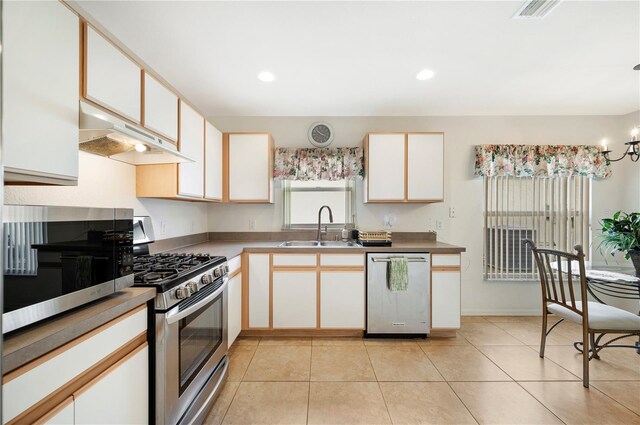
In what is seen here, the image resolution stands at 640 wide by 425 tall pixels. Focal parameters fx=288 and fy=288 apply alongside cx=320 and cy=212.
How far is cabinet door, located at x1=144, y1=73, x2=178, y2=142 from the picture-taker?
1.82m

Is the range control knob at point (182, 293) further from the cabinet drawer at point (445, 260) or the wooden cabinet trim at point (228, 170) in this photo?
the cabinet drawer at point (445, 260)

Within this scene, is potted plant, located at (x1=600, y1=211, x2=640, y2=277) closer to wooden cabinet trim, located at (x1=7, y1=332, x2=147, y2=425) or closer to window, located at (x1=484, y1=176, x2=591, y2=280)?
window, located at (x1=484, y1=176, x2=591, y2=280)

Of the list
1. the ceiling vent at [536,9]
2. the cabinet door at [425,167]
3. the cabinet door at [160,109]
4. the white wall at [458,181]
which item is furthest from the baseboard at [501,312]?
the cabinet door at [160,109]

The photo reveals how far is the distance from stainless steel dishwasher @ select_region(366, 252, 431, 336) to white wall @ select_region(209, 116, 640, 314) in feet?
2.54

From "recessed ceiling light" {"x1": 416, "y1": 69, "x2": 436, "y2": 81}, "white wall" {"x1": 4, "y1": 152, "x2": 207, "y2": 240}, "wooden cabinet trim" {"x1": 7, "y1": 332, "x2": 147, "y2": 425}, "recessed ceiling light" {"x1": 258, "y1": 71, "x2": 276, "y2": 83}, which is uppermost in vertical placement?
"recessed ceiling light" {"x1": 416, "y1": 69, "x2": 436, "y2": 81}

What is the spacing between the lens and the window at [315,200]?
3547mm

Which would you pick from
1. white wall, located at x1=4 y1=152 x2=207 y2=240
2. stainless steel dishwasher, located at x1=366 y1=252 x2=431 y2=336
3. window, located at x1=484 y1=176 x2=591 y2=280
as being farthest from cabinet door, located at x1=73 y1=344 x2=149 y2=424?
window, located at x1=484 y1=176 x2=591 y2=280

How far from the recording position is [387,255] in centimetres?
281

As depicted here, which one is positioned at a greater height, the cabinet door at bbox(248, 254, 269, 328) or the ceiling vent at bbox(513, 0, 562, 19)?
the ceiling vent at bbox(513, 0, 562, 19)

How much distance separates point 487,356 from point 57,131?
3.27 meters

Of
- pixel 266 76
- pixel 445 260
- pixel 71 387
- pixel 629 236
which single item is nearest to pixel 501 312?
pixel 445 260

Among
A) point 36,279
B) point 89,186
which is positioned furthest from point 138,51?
point 36,279

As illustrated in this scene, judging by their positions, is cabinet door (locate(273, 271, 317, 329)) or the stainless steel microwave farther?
cabinet door (locate(273, 271, 317, 329))

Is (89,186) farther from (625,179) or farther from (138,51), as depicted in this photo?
(625,179)
